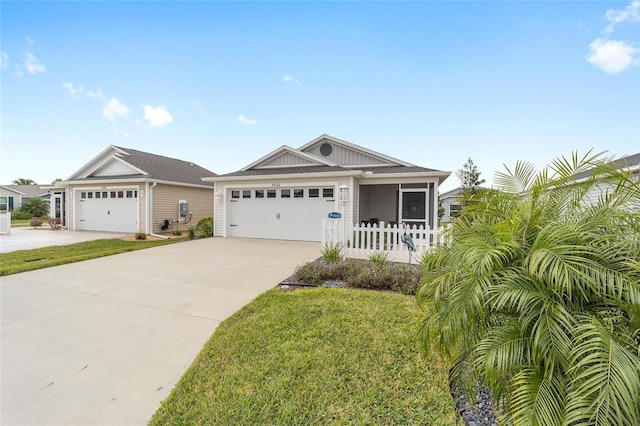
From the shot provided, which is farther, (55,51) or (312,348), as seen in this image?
(55,51)

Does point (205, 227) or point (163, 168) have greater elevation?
point (163, 168)

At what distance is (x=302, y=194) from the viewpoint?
435 inches

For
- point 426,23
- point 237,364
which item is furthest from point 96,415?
point 426,23

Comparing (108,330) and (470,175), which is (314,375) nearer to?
(108,330)

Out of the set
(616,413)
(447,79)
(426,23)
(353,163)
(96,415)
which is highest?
(426,23)

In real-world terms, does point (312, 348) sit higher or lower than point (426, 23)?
lower

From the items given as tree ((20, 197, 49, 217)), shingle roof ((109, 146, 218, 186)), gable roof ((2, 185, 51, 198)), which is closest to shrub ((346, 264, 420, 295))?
shingle roof ((109, 146, 218, 186))

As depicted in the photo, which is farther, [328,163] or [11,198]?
[11,198]

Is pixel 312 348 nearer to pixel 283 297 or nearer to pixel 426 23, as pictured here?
pixel 283 297

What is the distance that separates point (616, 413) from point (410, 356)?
170 centimetres

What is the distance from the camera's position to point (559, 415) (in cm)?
131

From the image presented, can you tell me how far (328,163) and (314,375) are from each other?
32.6ft

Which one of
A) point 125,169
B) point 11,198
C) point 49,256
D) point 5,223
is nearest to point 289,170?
point 49,256

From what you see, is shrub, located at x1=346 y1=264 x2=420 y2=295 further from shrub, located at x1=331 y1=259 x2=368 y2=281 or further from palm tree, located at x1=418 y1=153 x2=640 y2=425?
palm tree, located at x1=418 y1=153 x2=640 y2=425
